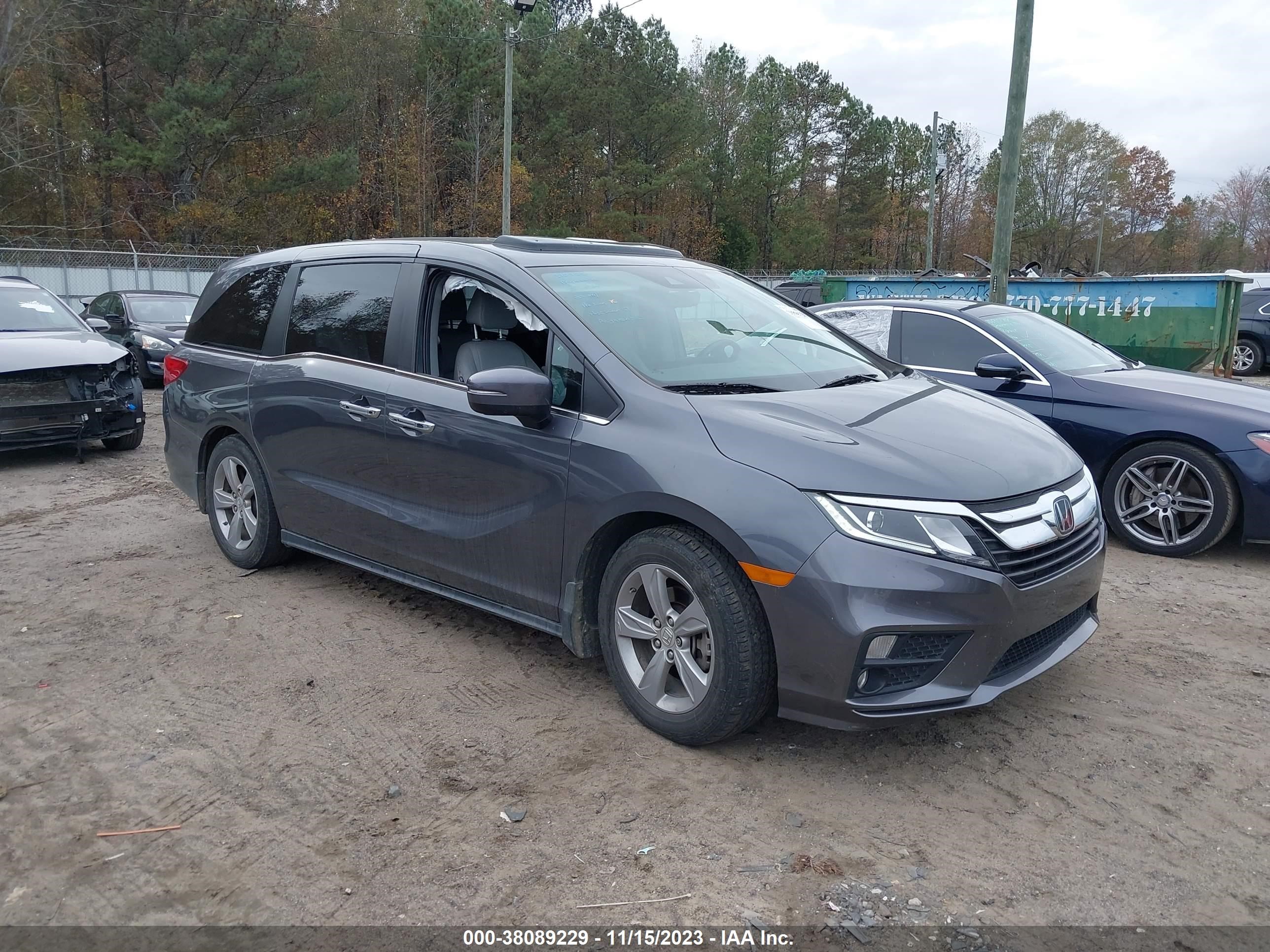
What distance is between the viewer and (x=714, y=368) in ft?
13.0

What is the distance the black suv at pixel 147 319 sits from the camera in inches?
566

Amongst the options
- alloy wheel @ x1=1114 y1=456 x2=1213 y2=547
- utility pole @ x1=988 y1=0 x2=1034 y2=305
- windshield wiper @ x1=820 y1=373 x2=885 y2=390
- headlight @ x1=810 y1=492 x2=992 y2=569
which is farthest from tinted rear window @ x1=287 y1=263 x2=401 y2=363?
utility pole @ x1=988 y1=0 x2=1034 y2=305

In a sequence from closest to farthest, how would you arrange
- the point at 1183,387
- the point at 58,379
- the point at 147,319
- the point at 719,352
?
the point at 719,352 → the point at 1183,387 → the point at 58,379 → the point at 147,319

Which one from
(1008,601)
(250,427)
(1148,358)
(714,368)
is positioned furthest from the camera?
(1148,358)

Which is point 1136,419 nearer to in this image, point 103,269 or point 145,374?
point 145,374

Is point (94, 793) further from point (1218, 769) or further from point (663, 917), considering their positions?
point (1218, 769)

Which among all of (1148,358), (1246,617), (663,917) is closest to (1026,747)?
(663,917)

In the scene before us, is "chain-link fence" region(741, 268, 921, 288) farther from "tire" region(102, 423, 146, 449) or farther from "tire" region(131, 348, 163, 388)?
"tire" region(131, 348, 163, 388)

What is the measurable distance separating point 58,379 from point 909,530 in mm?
7802

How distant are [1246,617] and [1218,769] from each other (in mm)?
1926

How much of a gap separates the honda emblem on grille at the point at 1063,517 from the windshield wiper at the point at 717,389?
108cm

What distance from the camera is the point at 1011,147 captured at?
10688 millimetres

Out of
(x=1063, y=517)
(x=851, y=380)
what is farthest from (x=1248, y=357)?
(x=1063, y=517)

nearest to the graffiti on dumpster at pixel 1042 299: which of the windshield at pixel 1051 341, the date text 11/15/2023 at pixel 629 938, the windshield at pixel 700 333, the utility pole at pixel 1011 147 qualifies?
the utility pole at pixel 1011 147
